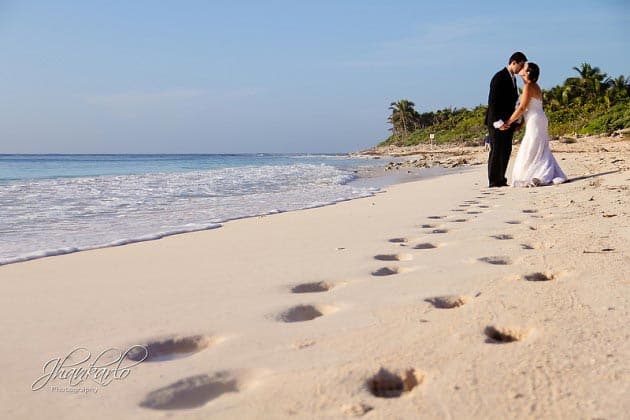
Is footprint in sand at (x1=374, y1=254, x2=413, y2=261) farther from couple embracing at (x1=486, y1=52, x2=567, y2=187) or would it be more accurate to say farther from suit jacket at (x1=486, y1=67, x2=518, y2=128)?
suit jacket at (x1=486, y1=67, x2=518, y2=128)

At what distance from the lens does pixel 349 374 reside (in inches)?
51.1

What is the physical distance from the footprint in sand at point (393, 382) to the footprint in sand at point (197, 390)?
1.01ft

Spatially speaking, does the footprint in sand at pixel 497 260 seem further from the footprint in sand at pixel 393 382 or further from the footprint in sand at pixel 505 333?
the footprint in sand at pixel 393 382

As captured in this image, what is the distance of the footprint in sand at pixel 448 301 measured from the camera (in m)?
1.90

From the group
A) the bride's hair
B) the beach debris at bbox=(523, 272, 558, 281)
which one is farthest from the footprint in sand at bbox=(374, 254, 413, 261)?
the bride's hair

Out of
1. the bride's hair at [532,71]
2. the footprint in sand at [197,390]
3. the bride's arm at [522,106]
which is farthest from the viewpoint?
the bride's arm at [522,106]

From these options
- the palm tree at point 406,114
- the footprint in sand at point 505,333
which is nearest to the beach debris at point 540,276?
the footprint in sand at point 505,333

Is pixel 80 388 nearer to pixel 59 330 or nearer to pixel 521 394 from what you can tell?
pixel 59 330

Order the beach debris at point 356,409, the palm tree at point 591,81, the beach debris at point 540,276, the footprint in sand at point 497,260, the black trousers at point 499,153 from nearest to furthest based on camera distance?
the beach debris at point 356,409, the beach debris at point 540,276, the footprint in sand at point 497,260, the black trousers at point 499,153, the palm tree at point 591,81

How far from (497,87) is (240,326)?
5.93 metres

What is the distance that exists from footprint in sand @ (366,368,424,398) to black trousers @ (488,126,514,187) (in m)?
6.08

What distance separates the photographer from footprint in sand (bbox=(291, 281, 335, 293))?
2.23 metres

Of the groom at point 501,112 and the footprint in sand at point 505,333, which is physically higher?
the groom at point 501,112

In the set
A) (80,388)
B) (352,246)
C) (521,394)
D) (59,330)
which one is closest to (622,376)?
(521,394)
